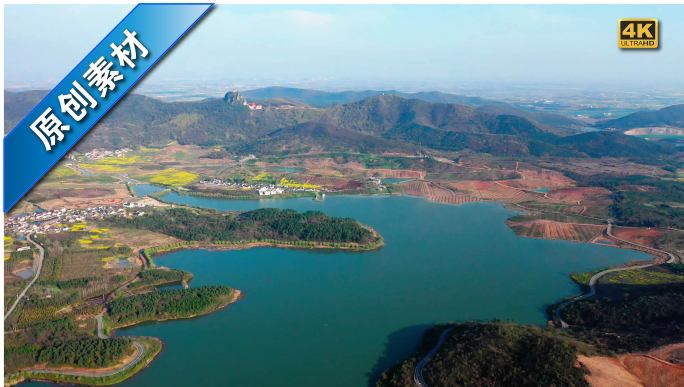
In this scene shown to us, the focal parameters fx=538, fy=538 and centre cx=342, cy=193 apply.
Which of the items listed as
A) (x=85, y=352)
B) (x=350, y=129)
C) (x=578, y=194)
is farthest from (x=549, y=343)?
(x=350, y=129)

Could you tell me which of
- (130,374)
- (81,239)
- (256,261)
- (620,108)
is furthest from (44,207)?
(620,108)

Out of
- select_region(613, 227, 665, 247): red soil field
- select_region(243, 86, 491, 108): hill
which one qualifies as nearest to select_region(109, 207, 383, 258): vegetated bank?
select_region(613, 227, 665, 247): red soil field

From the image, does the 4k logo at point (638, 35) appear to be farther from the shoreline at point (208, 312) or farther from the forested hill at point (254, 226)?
the forested hill at point (254, 226)

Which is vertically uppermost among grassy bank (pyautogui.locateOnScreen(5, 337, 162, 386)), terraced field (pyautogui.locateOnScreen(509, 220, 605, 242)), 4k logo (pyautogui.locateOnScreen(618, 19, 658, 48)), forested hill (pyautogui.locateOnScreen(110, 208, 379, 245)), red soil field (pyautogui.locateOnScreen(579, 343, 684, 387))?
4k logo (pyautogui.locateOnScreen(618, 19, 658, 48))

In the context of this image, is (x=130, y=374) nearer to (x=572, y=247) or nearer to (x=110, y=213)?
(x=110, y=213)

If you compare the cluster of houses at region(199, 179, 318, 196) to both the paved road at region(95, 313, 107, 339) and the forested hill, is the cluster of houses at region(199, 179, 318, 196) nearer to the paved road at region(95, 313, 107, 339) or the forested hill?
the forested hill

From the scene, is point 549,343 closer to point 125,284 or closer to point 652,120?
point 125,284

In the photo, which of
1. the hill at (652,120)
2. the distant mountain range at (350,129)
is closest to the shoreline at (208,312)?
the distant mountain range at (350,129)
